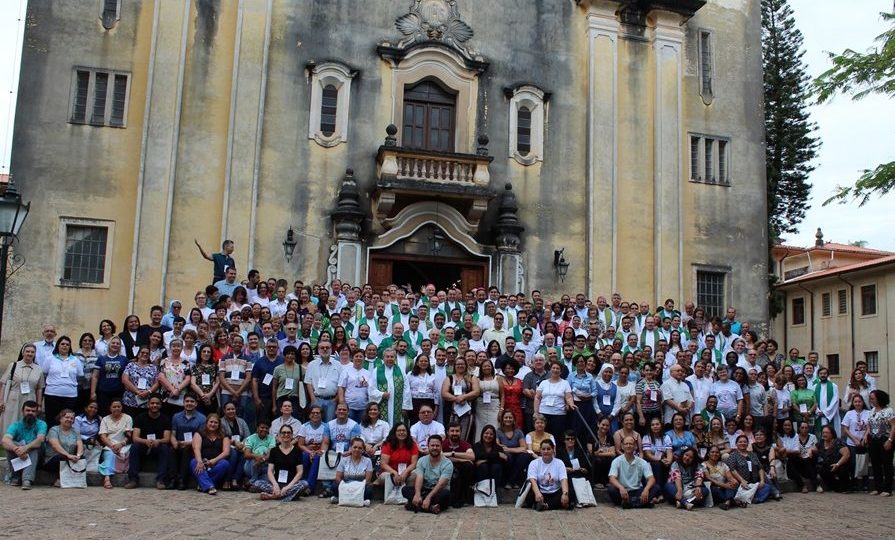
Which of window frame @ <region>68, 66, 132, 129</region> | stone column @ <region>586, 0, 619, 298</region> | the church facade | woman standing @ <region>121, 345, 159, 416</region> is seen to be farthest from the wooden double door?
woman standing @ <region>121, 345, 159, 416</region>

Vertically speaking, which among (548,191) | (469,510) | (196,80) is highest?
(196,80)

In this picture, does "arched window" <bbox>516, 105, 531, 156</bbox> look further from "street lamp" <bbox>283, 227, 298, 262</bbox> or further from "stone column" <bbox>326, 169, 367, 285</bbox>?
"street lamp" <bbox>283, 227, 298, 262</bbox>

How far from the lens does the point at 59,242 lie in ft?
61.6

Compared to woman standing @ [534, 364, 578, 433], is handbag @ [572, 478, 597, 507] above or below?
below

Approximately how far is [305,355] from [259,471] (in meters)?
1.89

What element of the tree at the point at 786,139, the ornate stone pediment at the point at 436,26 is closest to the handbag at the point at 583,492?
the ornate stone pediment at the point at 436,26

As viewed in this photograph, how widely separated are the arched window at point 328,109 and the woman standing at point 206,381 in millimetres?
8813

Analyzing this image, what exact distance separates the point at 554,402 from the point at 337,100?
10501mm

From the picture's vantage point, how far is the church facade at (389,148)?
19047 mm

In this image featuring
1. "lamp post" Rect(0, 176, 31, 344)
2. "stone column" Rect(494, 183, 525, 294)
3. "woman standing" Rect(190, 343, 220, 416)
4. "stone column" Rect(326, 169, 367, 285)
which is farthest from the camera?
"stone column" Rect(494, 183, 525, 294)

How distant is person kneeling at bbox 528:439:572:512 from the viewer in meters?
11.5

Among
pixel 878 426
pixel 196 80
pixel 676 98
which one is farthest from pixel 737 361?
pixel 196 80

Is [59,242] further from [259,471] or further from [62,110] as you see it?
[259,471]

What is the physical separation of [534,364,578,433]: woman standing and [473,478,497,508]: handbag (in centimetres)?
155
